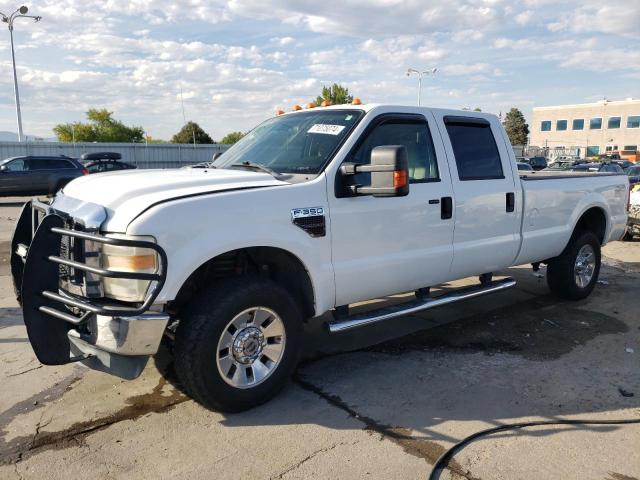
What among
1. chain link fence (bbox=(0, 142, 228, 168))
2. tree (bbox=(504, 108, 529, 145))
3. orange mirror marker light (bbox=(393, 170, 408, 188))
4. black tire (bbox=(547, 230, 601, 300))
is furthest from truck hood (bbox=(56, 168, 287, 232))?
tree (bbox=(504, 108, 529, 145))

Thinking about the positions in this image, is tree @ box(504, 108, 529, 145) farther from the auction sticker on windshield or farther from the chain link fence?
the auction sticker on windshield

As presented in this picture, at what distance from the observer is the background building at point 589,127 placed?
236 ft

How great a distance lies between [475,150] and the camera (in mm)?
5180

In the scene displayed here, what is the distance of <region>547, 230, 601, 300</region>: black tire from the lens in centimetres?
640

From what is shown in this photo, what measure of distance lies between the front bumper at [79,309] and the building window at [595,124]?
273 feet

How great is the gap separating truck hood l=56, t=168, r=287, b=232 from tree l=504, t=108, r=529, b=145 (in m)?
94.3

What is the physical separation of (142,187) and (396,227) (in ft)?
6.28

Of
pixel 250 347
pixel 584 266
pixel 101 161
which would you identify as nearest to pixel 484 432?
pixel 250 347

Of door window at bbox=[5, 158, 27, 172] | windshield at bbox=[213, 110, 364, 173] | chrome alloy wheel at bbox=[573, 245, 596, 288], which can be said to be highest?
windshield at bbox=[213, 110, 364, 173]

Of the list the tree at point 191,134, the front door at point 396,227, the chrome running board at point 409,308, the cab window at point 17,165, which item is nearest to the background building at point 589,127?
the tree at point 191,134

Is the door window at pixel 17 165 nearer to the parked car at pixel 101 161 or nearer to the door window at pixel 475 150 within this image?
the parked car at pixel 101 161

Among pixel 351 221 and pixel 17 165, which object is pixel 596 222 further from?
pixel 17 165

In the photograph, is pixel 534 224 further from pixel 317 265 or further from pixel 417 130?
pixel 317 265

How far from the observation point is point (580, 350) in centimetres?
498
